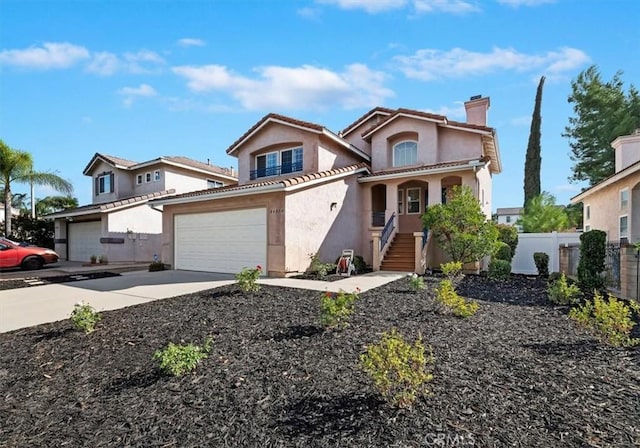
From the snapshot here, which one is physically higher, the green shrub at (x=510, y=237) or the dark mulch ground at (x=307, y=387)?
the green shrub at (x=510, y=237)

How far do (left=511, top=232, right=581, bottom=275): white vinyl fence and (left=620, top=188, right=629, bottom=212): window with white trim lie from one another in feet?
6.22

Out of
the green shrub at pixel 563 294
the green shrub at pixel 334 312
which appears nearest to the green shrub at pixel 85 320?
the green shrub at pixel 334 312

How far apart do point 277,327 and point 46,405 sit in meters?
2.93

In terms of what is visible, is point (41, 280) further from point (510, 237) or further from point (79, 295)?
point (510, 237)

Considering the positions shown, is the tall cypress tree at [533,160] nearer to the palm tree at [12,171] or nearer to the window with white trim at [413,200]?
the window with white trim at [413,200]

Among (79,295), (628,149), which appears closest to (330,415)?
(79,295)

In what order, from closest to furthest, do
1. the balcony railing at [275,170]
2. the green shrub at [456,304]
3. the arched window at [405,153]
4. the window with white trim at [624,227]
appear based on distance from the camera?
the green shrub at [456,304] → the window with white trim at [624,227] → the balcony railing at [275,170] → the arched window at [405,153]

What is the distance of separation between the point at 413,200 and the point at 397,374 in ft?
48.0

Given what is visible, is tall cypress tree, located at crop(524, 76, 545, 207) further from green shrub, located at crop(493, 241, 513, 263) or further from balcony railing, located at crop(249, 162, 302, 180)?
balcony railing, located at crop(249, 162, 302, 180)

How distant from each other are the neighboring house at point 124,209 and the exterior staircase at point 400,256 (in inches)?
524

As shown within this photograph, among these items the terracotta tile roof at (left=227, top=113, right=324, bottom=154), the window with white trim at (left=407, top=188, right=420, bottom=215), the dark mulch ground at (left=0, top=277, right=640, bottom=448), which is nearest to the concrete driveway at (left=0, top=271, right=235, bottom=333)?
the dark mulch ground at (left=0, top=277, right=640, bottom=448)

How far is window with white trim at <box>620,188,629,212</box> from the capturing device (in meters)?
12.3

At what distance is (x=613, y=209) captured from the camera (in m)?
13.8

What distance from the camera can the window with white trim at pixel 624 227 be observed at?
12.3m
